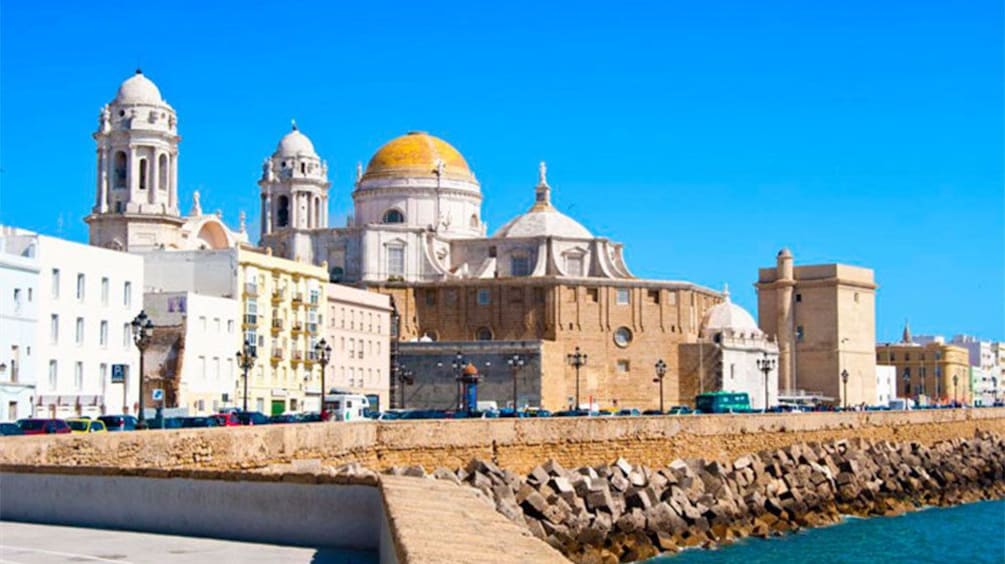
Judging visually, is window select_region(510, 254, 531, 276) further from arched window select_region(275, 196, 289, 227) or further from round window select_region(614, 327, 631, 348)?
arched window select_region(275, 196, 289, 227)

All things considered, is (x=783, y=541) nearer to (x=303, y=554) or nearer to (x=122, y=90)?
(x=303, y=554)

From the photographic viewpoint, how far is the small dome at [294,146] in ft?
277

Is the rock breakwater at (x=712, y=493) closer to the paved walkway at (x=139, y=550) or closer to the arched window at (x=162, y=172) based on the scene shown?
the paved walkway at (x=139, y=550)

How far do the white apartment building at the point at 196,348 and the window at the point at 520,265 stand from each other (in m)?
29.6

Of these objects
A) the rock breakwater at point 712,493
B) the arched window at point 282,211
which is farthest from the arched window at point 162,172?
the rock breakwater at point 712,493

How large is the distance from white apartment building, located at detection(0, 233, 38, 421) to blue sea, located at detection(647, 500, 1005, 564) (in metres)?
20.3

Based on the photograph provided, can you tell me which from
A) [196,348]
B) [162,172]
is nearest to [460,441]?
[196,348]

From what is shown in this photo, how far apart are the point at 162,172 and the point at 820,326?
47.9 m

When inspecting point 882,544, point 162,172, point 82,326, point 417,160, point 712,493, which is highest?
point 417,160

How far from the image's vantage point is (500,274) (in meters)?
80.4

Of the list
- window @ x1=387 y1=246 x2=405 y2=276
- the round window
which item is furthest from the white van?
window @ x1=387 y1=246 x2=405 y2=276

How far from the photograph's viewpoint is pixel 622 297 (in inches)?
2977

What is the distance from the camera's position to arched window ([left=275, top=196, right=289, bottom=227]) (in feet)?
276

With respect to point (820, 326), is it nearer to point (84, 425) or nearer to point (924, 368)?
point (924, 368)
